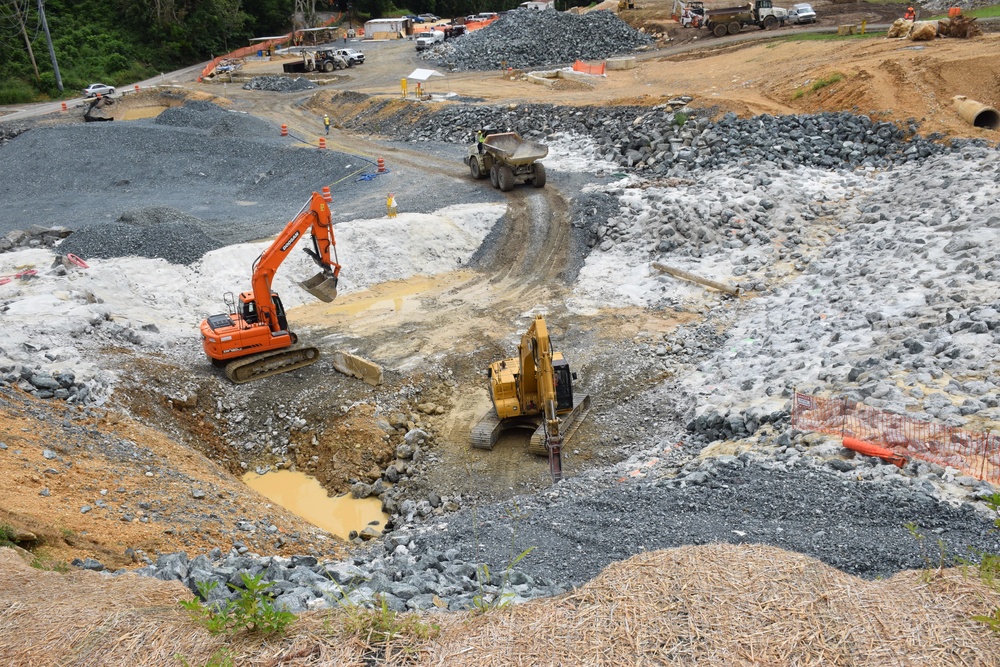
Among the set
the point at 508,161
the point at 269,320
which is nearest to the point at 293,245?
the point at 269,320

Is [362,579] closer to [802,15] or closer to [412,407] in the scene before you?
[412,407]

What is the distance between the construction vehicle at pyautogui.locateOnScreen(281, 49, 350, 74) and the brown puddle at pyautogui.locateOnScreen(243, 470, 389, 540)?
3782cm

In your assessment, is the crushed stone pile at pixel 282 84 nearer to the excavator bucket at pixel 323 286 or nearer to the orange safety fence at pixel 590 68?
the orange safety fence at pixel 590 68

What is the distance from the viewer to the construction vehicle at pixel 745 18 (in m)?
42.2

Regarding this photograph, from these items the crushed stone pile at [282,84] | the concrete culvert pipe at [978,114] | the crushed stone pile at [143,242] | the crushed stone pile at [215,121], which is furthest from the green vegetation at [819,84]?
the crushed stone pile at [282,84]

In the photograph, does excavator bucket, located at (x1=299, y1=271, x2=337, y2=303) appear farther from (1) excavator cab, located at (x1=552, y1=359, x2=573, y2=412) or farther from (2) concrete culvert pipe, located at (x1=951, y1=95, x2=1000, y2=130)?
(2) concrete culvert pipe, located at (x1=951, y1=95, x2=1000, y2=130)

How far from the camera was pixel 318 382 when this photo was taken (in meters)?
15.3

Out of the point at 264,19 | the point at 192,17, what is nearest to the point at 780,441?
the point at 192,17

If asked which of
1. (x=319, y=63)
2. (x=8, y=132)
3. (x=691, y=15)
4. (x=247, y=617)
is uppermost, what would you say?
(x=691, y=15)

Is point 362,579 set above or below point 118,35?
below

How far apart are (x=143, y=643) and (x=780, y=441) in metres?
8.36

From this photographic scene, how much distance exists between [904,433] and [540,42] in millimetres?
37981

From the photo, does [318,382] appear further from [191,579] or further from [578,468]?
[191,579]

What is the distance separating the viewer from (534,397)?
13305mm
